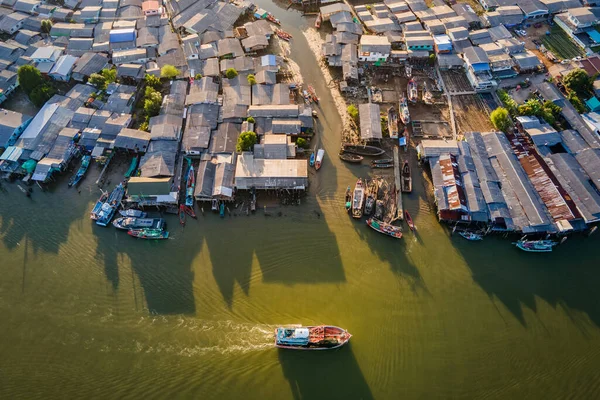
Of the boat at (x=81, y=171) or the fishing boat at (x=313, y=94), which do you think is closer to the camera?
the boat at (x=81, y=171)

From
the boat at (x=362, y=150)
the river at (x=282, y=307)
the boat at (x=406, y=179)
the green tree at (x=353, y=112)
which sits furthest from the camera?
the green tree at (x=353, y=112)

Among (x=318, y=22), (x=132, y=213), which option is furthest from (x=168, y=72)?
(x=318, y=22)

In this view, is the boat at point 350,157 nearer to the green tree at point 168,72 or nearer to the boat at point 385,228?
the boat at point 385,228

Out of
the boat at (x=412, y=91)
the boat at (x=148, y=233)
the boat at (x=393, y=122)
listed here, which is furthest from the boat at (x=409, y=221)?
the boat at (x=148, y=233)

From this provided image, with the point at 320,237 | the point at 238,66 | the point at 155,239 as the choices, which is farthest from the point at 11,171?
the point at 320,237

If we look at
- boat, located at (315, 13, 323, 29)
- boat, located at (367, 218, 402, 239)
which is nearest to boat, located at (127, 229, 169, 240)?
boat, located at (367, 218, 402, 239)

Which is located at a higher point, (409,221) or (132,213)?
(132,213)

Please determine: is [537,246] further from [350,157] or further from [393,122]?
[350,157]
